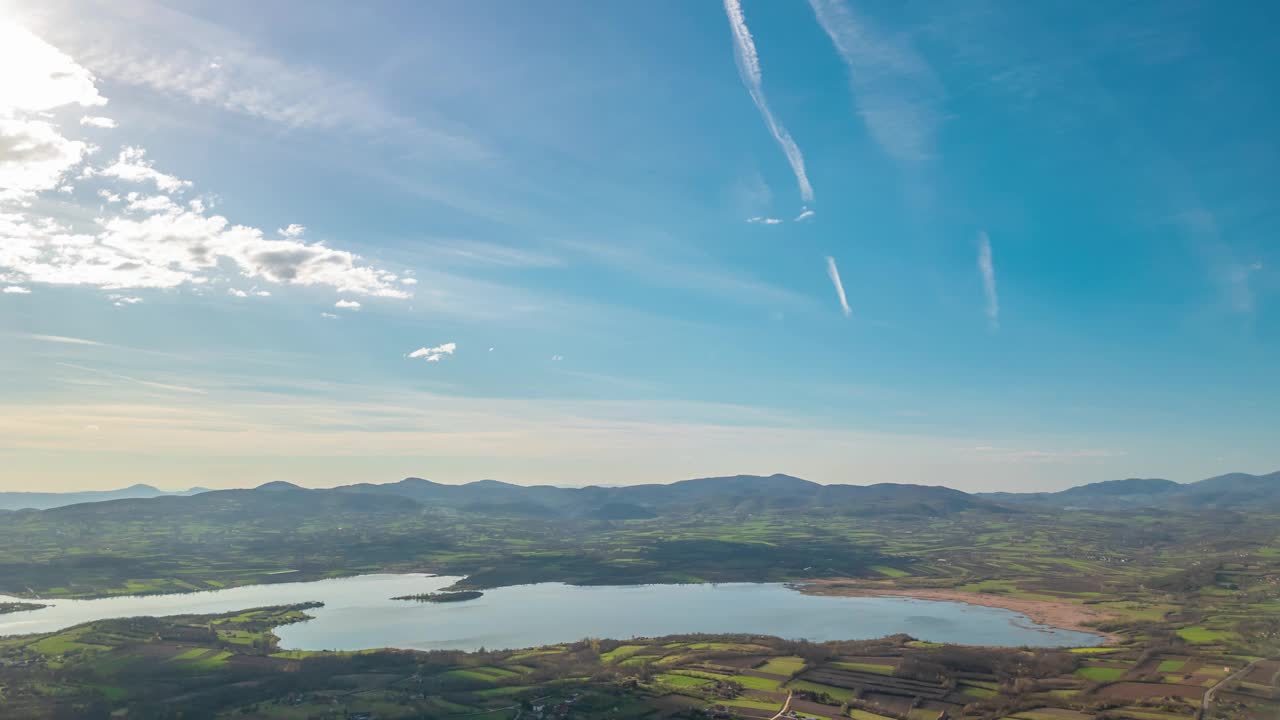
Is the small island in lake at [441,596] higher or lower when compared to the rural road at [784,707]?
lower

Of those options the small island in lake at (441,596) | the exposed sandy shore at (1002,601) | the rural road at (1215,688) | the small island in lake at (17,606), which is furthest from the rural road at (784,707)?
the small island in lake at (17,606)

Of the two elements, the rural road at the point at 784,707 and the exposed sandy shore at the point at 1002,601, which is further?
the exposed sandy shore at the point at 1002,601

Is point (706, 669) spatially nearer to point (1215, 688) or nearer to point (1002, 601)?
point (1215, 688)

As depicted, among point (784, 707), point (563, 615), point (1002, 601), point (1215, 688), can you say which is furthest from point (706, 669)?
point (1002, 601)

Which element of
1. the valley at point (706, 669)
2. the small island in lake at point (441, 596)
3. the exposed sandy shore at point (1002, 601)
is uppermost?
the valley at point (706, 669)

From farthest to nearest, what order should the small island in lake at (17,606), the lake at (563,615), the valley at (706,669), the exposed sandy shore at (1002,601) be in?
the small island in lake at (17,606)
the exposed sandy shore at (1002,601)
the lake at (563,615)
the valley at (706,669)

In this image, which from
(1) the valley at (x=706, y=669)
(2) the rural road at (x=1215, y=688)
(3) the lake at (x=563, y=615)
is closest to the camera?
(2) the rural road at (x=1215, y=688)

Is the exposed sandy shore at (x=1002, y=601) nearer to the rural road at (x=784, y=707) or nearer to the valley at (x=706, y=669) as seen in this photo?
the valley at (x=706, y=669)

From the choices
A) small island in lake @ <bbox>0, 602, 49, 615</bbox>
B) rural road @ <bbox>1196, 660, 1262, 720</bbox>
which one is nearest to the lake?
small island in lake @ <bbox>0, 602, 49, 615</bbox>

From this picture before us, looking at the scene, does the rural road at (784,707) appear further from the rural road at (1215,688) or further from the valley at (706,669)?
the rural road at (1215,688)
